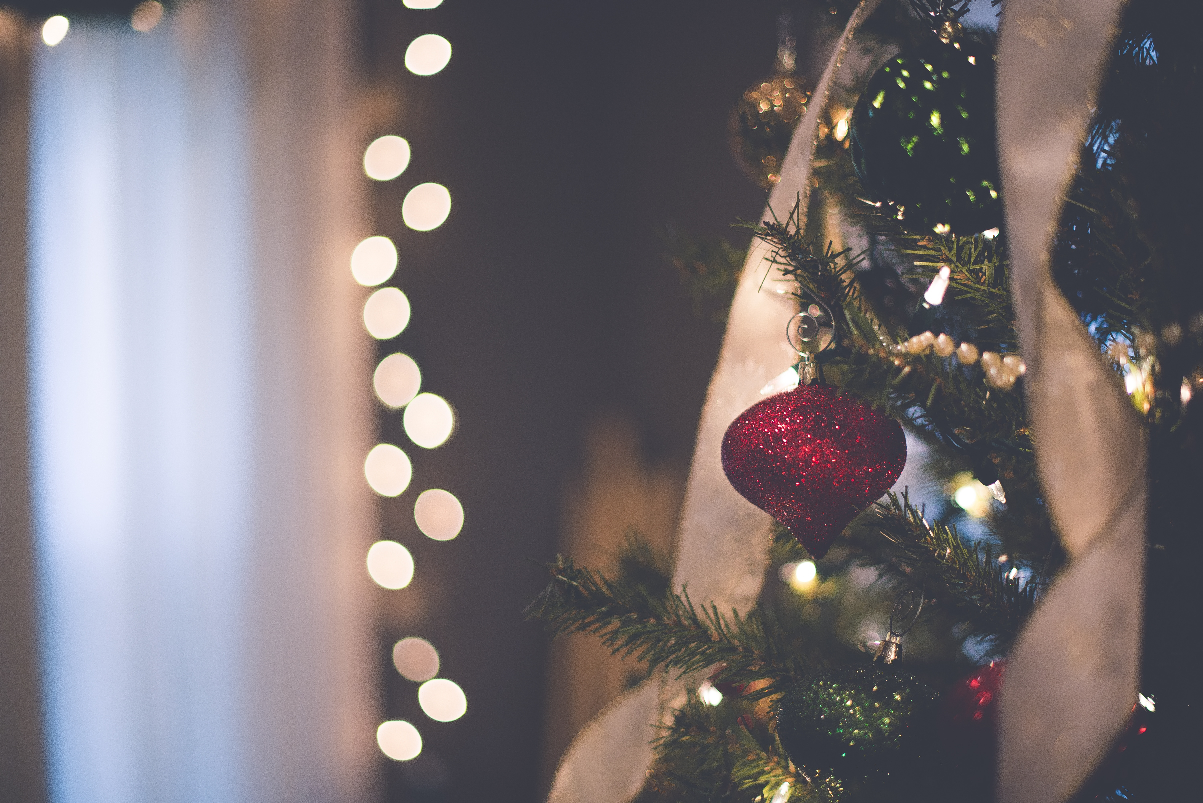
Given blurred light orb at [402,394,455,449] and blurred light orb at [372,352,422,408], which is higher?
blurred light orb at [372,352,422,408]

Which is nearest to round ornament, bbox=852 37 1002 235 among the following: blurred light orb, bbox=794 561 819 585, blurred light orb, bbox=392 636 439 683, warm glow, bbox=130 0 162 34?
blurred light orb, bbox=794 561 819 585

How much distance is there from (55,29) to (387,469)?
741 millimetres

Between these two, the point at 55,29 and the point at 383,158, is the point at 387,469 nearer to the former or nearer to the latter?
the point at 383,158

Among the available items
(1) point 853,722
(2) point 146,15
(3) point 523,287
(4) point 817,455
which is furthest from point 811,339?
(2) point 146,15

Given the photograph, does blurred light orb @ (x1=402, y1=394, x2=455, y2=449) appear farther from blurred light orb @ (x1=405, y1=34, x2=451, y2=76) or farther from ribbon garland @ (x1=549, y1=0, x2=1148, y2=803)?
ribbon garland @ (x1=549, y1=0, x2=1148, y2=803)

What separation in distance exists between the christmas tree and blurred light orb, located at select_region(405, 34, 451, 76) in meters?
0.80

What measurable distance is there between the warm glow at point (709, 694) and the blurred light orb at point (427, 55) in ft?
3.17

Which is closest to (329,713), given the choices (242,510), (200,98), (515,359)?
(242,510)

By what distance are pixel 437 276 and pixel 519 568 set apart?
0.45m

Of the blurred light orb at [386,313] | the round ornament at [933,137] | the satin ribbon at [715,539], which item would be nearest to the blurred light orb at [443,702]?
the blurred light orb at [386,313]

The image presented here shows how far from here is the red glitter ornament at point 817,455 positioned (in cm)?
32

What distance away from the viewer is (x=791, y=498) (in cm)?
33

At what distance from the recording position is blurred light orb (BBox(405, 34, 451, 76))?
3.46ft

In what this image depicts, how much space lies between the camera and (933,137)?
30 centimetres
